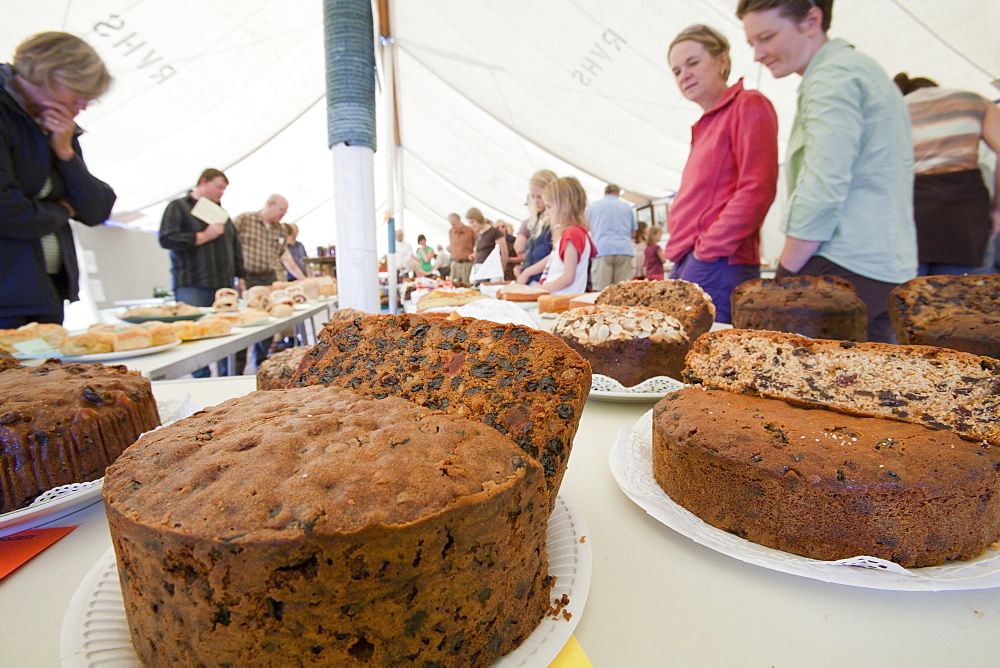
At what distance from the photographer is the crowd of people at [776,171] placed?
1954 mm

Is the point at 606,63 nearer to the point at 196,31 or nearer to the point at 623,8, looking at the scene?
the point at 623,8

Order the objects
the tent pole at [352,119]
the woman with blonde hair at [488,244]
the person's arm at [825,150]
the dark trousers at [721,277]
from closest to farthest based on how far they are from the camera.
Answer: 1. the person's arm at [825,150]
2. the dark trousers at [721,277]
3. the tent pole at [352,119]
4. the woman with blonde hair at [488,244]

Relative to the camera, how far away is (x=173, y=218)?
13.4 feet

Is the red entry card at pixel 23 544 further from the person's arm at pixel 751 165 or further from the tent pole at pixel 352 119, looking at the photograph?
the person's arm at pixel 751 165

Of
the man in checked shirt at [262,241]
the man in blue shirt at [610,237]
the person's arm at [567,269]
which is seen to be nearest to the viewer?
the person's arm at [567,269]

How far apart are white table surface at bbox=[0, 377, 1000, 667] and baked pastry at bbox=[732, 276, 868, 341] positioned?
1188 millimetres

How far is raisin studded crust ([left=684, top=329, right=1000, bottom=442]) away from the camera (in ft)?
2.62

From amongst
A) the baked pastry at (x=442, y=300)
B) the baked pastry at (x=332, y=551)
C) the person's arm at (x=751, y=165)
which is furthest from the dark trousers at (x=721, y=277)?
the baked pastry at (x=332, y=551)

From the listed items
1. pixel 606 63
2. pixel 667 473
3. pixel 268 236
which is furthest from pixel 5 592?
pixel 606 63

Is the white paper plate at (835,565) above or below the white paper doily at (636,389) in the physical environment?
below

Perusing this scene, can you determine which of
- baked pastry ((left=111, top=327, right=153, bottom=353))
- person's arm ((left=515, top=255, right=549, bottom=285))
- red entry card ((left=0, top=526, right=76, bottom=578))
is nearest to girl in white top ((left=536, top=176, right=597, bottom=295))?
person's arm ((left=515, top=255, right=549, bottom=285))

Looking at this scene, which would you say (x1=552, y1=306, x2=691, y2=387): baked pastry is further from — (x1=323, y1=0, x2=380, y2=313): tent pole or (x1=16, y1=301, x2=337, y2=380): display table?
(x1=323, y1=0, x2=380, y2=313): tent pole

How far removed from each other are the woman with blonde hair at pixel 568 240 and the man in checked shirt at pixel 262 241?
135 inches

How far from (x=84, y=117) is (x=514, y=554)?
23.5 ft
